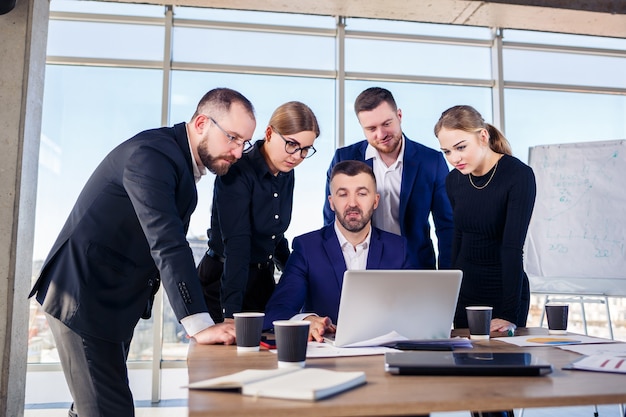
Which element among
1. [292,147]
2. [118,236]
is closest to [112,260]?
[118,236]

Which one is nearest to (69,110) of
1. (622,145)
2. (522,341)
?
(522,341)

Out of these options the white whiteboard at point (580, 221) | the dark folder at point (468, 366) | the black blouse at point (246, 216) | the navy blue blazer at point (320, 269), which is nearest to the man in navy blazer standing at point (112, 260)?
the black blouse at point (246, 216)

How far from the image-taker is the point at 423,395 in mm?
860

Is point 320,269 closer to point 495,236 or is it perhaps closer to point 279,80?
point 495,236

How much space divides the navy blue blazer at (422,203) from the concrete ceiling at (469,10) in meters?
2.48

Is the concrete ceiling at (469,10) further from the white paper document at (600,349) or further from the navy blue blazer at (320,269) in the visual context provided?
the white paper document at (600,349)

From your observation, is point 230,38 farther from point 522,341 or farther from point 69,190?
point 522,341

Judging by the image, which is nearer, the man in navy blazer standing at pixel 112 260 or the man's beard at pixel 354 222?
the man in navy blazer standing at pixel 112 260

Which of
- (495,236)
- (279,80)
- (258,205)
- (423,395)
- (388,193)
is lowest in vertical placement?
(423,395)

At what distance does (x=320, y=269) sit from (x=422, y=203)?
0.77 meters

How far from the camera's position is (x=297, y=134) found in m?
2.24

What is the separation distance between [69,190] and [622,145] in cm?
468

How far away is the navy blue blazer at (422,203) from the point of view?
2.56 meters

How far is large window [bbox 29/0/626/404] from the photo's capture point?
475 cm
